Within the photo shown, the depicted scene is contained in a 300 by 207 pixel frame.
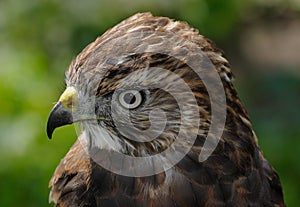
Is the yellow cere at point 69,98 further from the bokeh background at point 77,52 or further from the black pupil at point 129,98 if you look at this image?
the bokeh background at point 77,52

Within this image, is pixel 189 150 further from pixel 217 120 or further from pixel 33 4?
pixel 33 4

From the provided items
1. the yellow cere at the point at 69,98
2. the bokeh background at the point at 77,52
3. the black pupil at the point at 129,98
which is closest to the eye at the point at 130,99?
the black pupil at the point at 129,98

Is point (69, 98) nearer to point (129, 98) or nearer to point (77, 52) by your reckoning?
point (129, 98)

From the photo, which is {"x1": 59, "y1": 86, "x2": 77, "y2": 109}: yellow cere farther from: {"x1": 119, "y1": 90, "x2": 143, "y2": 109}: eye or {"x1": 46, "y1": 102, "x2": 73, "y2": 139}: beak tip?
{"x1": 119, "y1": 90, "x2": 143, "y2": 109}: eye

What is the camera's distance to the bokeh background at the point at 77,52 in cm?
679

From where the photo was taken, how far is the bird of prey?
3973 millimetres

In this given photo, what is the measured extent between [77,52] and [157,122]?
478cm

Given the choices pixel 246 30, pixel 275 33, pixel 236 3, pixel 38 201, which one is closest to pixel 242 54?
pixel 246 30

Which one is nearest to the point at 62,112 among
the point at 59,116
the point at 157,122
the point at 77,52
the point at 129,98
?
the point at 59,116

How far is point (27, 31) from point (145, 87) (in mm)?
5162

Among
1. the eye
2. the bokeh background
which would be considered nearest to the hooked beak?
the eye

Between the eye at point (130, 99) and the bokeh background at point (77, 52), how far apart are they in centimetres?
269

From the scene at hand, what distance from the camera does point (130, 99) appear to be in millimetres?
4008

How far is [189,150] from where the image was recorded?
4133mm
